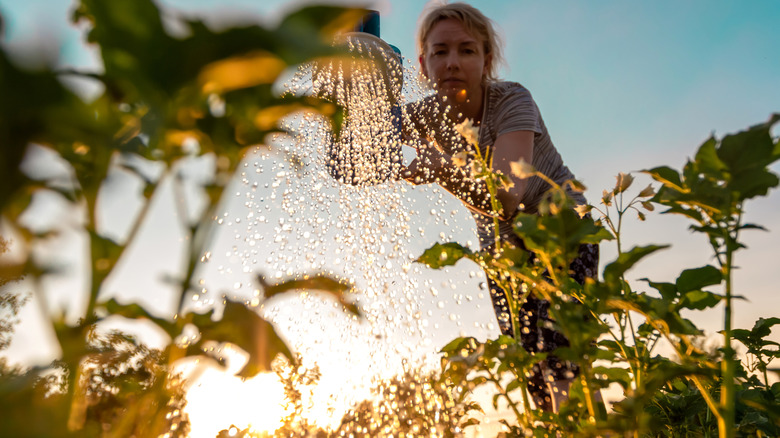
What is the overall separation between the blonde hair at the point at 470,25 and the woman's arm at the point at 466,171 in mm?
854

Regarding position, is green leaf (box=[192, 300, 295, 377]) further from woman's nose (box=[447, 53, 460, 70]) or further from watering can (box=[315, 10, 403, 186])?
woman's nose (box=[447, 53, 460, 70])

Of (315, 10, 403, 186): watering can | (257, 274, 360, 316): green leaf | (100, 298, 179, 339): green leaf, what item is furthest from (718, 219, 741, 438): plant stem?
(315, 10, 403, 186): watering can

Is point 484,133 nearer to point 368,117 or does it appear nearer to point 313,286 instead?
point 368,117

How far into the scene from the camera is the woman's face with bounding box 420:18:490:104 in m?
3.24

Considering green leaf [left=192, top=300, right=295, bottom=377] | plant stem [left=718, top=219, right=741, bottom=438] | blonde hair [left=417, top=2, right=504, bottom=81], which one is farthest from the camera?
blonde hair [left=417, top=2, right=504, bottom=81]

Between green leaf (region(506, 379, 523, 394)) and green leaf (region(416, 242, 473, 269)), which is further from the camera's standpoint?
green leaf (region(506, 379, 523, 394))

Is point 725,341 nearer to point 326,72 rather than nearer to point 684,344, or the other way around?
point 684,344

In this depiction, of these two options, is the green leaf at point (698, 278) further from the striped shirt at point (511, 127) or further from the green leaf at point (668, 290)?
the striped shirt at point (511, 127)

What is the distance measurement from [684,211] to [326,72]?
2.49 metres

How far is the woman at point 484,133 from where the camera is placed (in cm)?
285

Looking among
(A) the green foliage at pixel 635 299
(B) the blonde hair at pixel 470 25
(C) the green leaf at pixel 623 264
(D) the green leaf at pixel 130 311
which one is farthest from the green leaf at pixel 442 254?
(B) the blonde hair at pixel 470 25

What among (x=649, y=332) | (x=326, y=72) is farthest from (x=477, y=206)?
(x=649, y=332)

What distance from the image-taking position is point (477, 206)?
2.94 m

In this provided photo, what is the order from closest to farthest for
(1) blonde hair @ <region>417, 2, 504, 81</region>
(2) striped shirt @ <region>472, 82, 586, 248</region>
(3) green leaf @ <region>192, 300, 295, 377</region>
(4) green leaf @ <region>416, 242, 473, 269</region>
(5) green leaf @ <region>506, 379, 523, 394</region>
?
(3) green leaf @ <region>192, 300, 295, 377</region>, (4) green leaf @ <region>416, 242, 473, 269</region>, (5) green leaf @ <region>506, 379, 523, 394</region>, (2) striped shirt @ <region>472, 82, 586, 248</region>, (1) blonde hair @ <region>417, 2, 504, 81</region>
